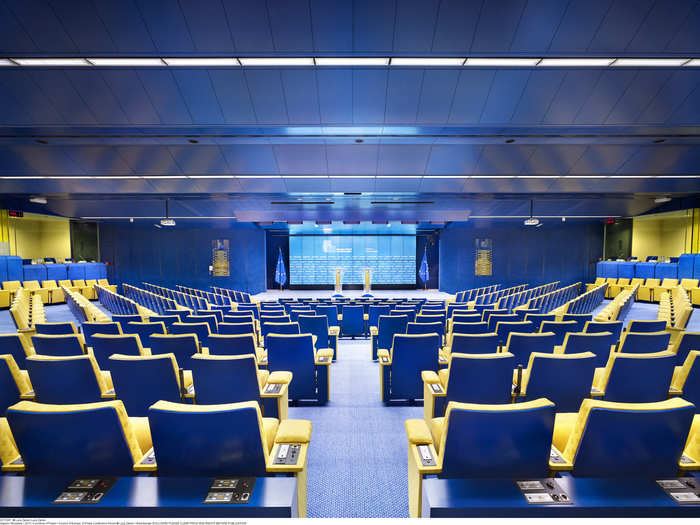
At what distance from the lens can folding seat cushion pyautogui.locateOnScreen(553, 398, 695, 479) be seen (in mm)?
1354

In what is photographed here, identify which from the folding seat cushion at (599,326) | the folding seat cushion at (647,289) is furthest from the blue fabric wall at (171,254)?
the folding seat cushion at (647,289)

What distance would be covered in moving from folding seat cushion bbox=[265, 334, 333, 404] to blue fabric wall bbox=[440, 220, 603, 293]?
16.7m

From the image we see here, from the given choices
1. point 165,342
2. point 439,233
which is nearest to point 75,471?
point 165,342

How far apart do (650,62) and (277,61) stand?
5451 millimetres

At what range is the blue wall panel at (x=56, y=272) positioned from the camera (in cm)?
1483

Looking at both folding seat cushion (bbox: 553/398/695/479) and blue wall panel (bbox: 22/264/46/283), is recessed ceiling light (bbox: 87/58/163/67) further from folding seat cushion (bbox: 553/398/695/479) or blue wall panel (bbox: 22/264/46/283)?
blue wall panel (bbox: 22/264/46/283)

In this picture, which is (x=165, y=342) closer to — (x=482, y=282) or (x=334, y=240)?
(x=334, y=240)

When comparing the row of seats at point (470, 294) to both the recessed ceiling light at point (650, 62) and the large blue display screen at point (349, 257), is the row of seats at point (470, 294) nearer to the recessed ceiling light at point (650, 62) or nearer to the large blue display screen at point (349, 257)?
the large blue display screen at point (349, 257)

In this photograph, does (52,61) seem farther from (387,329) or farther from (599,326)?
(599,326)

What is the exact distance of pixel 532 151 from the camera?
25.2 feet

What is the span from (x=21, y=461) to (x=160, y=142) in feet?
22.4

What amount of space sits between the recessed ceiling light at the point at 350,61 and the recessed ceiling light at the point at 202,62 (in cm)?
127

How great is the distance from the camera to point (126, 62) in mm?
Answer: 4703

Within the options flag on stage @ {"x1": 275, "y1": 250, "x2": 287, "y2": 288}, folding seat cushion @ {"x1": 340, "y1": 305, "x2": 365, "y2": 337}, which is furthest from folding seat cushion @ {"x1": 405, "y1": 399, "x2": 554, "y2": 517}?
flag on stage @ {"x1": 275, "y1": 250, "x2": 287, "y2": 288}
